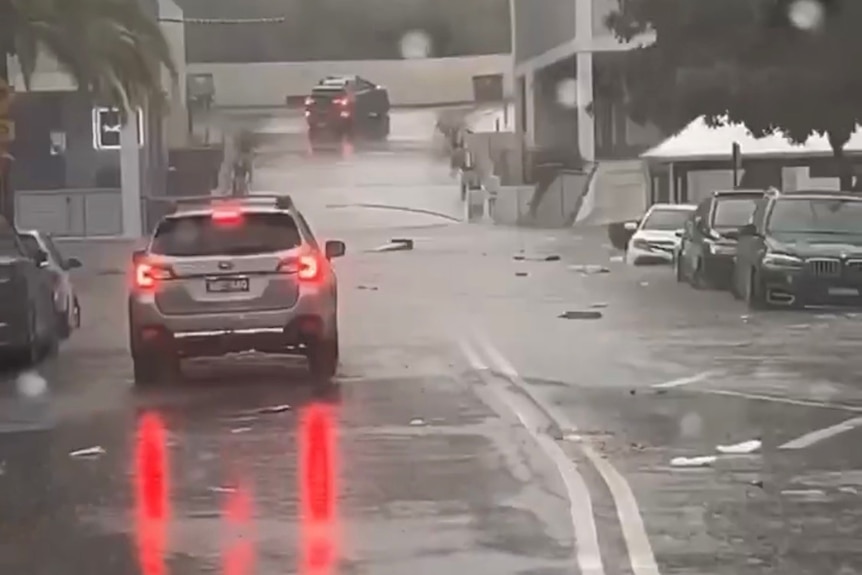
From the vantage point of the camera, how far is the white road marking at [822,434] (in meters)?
12.8

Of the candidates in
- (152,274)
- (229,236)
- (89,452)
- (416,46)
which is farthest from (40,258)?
(416,46)

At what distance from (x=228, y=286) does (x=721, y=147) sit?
3345 cm

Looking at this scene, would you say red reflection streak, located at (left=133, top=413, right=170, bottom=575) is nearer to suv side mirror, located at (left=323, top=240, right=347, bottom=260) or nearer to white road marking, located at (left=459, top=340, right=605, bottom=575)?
white road marking, located at (left=459, top=340, right=605, bottom=575)

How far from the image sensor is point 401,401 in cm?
1577

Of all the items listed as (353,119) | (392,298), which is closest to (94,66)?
(392,298)

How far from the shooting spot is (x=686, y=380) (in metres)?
17.1

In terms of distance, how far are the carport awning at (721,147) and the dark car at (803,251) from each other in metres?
22.1

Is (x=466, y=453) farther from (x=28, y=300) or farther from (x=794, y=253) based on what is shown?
(x=794, y=253)

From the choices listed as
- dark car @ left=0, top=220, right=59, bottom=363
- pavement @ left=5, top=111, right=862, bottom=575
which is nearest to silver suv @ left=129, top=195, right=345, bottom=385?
pavement @ left=5, top=111, right=862, bottom=575

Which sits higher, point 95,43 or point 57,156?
point 95,43

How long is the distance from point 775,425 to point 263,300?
4920 millimetres

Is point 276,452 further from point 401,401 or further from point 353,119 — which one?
point 353,119

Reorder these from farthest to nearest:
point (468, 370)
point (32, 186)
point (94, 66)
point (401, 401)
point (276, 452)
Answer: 1. point (32, 186)
2. point (94, 66)
3. point (468, 370)
4. point (401, 401)
5. point (276, 452)

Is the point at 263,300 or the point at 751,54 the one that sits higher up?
the point at 751,54
